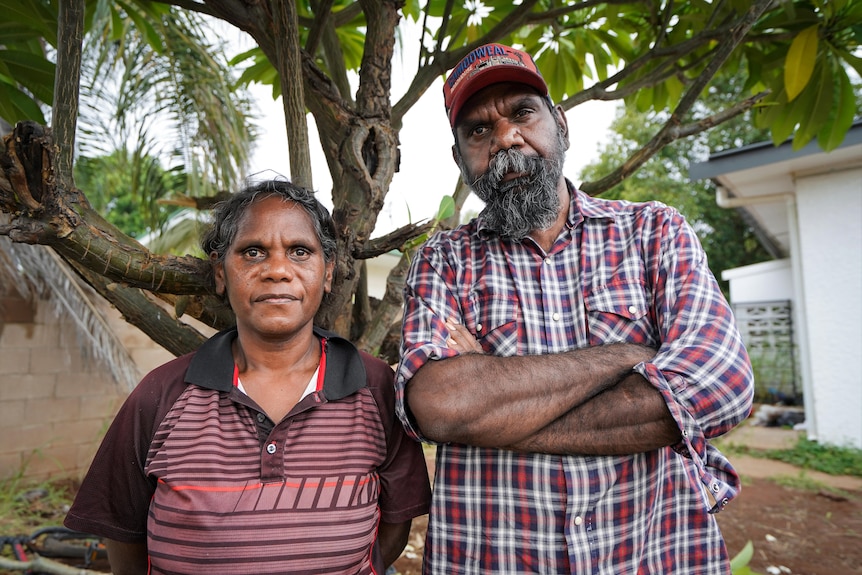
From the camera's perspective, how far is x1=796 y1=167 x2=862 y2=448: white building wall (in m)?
6.56

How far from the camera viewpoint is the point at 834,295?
6.77m

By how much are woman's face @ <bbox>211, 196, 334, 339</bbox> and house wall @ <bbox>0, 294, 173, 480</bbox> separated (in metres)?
4.84

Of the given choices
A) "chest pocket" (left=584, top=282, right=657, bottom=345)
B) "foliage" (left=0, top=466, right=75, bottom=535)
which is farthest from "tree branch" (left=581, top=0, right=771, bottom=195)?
"foliage" (left=0, top=466, right=75, bottom=535)

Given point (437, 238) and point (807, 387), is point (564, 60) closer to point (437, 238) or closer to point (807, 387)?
point (437, 238)

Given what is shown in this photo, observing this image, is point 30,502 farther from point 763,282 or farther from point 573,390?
point 763,282

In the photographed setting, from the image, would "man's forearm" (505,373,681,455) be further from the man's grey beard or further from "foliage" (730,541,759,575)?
"foliage" (730,541,759,575)

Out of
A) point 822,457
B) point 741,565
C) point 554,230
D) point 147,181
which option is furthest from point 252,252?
point 822,457

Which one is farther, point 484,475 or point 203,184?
point 203,184

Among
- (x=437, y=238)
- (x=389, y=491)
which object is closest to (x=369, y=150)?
(x=437, y=238)

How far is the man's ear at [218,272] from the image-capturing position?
1707mm

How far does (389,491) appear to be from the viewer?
1575mm

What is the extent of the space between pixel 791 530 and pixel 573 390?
418 centimetres

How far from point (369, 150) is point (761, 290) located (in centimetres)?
1186

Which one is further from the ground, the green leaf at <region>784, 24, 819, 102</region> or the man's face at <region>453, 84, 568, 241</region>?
the green leaf at <region>784, 24, 819, 102</region>
